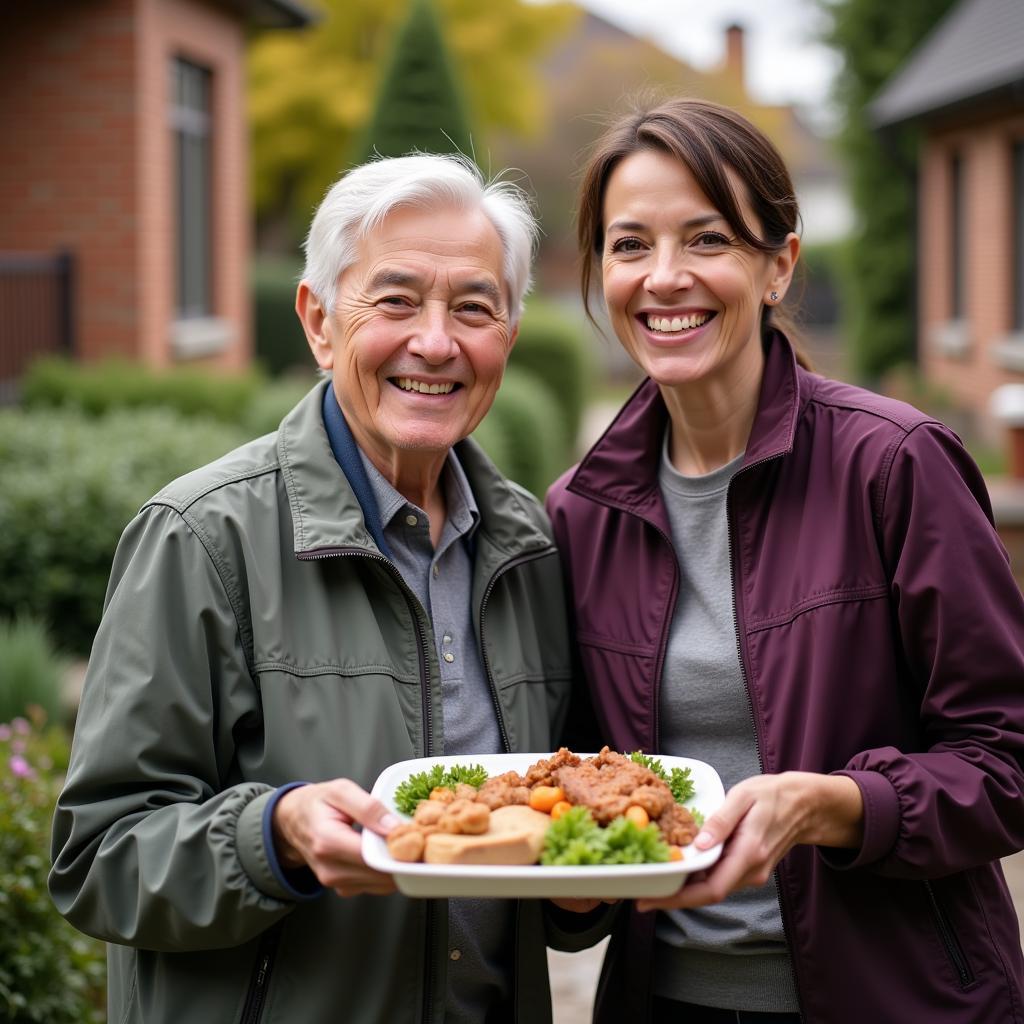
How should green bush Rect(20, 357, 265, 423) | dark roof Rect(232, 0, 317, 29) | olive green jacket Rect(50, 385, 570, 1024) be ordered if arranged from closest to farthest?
olive green jacket Rect(50, 385, 570, 1024)
green bush Rect(20, 357, 265, 423)
dark roof Rect(232, 0, 317, 29)

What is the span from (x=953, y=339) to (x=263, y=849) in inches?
690

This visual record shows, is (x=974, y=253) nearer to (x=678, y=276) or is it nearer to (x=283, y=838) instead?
(x=678, y=276)

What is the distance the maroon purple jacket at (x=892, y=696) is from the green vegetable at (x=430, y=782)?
0.55 meters

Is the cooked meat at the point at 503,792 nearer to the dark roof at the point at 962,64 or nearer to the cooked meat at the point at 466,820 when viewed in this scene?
the cooked meat at the point at 466,820

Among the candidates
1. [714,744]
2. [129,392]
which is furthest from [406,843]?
[129,392]

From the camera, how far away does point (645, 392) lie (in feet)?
9.96

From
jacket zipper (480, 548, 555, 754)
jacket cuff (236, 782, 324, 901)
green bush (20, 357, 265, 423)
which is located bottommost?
jacket cuff (236, 782, 324, 901)

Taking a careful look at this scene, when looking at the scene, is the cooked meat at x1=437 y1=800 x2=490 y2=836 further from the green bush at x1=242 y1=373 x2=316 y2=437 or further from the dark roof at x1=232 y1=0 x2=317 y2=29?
the dark roof at x1=232 y1=0 x2=317 y2=29

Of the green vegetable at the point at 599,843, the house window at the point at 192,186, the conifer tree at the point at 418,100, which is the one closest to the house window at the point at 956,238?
the conifer tree at the point at 418,100

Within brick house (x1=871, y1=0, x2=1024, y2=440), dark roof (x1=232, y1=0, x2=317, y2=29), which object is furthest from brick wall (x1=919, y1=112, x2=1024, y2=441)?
dark roof (x1=232, y1=0, x2=317, y2=29)

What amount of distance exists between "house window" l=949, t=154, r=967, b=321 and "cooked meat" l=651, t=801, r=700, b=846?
1832 cm

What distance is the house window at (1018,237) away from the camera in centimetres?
1606

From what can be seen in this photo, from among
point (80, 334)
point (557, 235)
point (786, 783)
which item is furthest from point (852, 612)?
point (557, 235)

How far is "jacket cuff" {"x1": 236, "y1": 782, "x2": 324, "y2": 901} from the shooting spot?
220 centimetres
